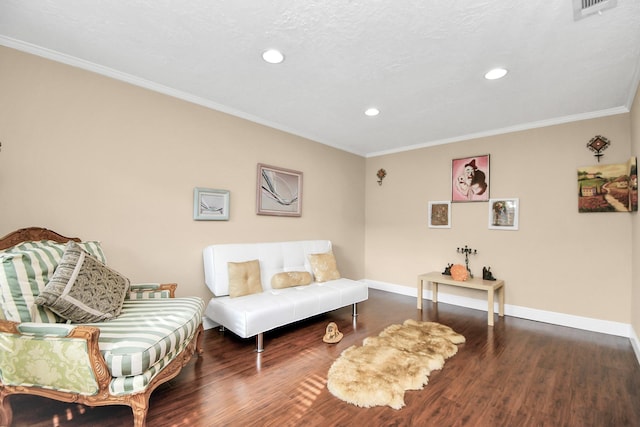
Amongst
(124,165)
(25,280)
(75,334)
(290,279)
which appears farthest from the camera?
(290,279)

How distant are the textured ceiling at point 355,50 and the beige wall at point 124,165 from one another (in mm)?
212

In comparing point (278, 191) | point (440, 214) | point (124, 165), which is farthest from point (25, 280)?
point (440, 214)

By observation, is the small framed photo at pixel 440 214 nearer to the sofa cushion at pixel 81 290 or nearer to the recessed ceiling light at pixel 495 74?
the recessed ceiling light at pixel 495 74

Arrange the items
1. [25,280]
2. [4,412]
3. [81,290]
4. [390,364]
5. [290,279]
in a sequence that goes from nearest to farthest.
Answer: [4,412] → [25,280] → [81,290] → [390,364] → [290,279]

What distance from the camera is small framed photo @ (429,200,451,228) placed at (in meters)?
4.29

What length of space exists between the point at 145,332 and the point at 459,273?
141 inches

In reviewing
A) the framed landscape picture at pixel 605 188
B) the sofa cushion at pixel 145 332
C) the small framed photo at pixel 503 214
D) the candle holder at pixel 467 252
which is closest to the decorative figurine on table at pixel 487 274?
the candle holder at pixel 467 252

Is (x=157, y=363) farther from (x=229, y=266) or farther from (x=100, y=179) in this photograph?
(x=100, y=179)

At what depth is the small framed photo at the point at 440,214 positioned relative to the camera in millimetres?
4289

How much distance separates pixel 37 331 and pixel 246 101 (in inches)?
99.6

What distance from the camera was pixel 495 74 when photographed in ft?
7.93

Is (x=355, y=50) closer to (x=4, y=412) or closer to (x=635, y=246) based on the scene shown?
(x=4, y=412)

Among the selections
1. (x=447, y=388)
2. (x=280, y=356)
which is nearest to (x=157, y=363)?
(x=280, y=356)

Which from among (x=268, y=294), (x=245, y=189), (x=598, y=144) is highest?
(x=598, y=144)
